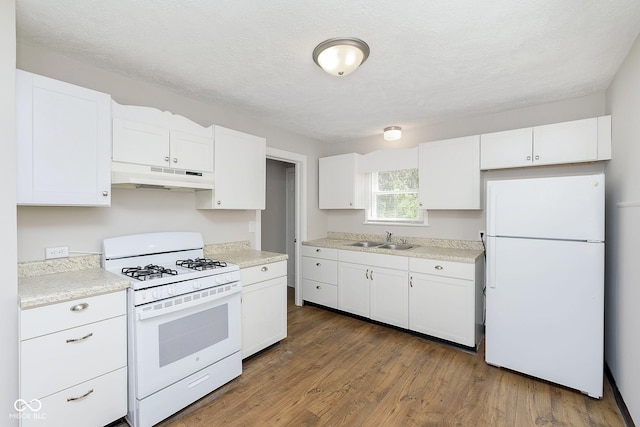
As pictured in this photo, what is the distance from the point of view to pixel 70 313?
159 centimetres

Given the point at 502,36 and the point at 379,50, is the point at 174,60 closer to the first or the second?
the point at 379,50

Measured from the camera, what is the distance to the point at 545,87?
98.7 inches

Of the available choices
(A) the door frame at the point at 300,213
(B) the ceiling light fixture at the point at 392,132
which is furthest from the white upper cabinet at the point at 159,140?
(B) the ceiling light fixture at the point at 392,132

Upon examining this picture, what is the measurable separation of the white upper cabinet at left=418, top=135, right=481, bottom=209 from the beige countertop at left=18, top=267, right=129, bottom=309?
301cm

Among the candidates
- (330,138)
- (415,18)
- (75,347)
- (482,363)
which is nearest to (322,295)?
(482,363)

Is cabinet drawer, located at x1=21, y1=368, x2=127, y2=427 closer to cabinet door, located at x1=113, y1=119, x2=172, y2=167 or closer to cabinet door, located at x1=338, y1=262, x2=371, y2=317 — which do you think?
cabinet door, located at x1=113, y1=119, x2=172, y2=167

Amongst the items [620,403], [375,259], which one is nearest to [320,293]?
[375,259]

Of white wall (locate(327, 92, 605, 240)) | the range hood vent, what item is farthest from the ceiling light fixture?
the range hood vent

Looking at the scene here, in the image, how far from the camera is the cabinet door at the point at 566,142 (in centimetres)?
249

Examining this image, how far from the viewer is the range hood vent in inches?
78.5

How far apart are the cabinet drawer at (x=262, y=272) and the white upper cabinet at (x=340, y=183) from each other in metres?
1.51

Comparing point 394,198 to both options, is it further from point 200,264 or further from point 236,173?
point 200,264

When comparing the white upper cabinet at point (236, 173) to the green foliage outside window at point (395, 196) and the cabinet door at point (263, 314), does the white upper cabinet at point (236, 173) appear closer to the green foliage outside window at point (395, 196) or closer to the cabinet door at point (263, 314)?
the cabinet door at point (263, 314)

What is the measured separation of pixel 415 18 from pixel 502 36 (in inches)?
23.6
